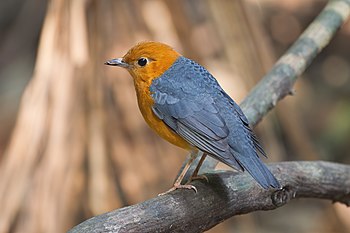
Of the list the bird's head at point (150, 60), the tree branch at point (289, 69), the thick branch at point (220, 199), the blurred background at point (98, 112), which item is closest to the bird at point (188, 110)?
the bird's head at point (150, 60)

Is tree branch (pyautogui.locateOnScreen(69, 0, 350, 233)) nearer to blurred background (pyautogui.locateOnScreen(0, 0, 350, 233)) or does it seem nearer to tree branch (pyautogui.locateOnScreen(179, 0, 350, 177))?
tree branch (pyautogui.locateOnScreen(179, 0, 350, 177))

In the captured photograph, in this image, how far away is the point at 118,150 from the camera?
4.45 metres

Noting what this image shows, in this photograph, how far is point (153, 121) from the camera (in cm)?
317

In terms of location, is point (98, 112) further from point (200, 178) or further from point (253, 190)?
point (253, 190)

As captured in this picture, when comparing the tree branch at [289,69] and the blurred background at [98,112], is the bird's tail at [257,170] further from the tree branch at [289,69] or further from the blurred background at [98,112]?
the blurred background at [98,112]

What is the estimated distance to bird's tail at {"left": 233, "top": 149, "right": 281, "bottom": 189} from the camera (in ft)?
8.95

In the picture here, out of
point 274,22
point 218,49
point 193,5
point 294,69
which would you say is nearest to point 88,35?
point 294,69

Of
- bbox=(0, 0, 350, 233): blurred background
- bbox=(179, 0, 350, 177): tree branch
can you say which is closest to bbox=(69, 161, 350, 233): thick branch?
bbox=(179, 0, 350, 177): tree branch

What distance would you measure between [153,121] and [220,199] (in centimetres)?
49

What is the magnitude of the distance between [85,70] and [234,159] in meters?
1.31

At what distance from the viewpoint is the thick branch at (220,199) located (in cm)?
254

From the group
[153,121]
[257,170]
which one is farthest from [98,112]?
[257,170]

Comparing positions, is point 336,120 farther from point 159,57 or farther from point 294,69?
point 159,57

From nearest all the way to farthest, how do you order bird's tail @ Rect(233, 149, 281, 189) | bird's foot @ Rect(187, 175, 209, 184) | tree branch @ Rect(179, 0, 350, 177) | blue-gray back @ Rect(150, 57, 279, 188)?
bird's tail @ Rect(233, 149, 281, 189) → blue-gray back @ Rect(150, 57, 279, 188) → bird's foot @ Rect(187, 175, 209, 184) → tree branch @ Rect(179, 0, 350, 177)
